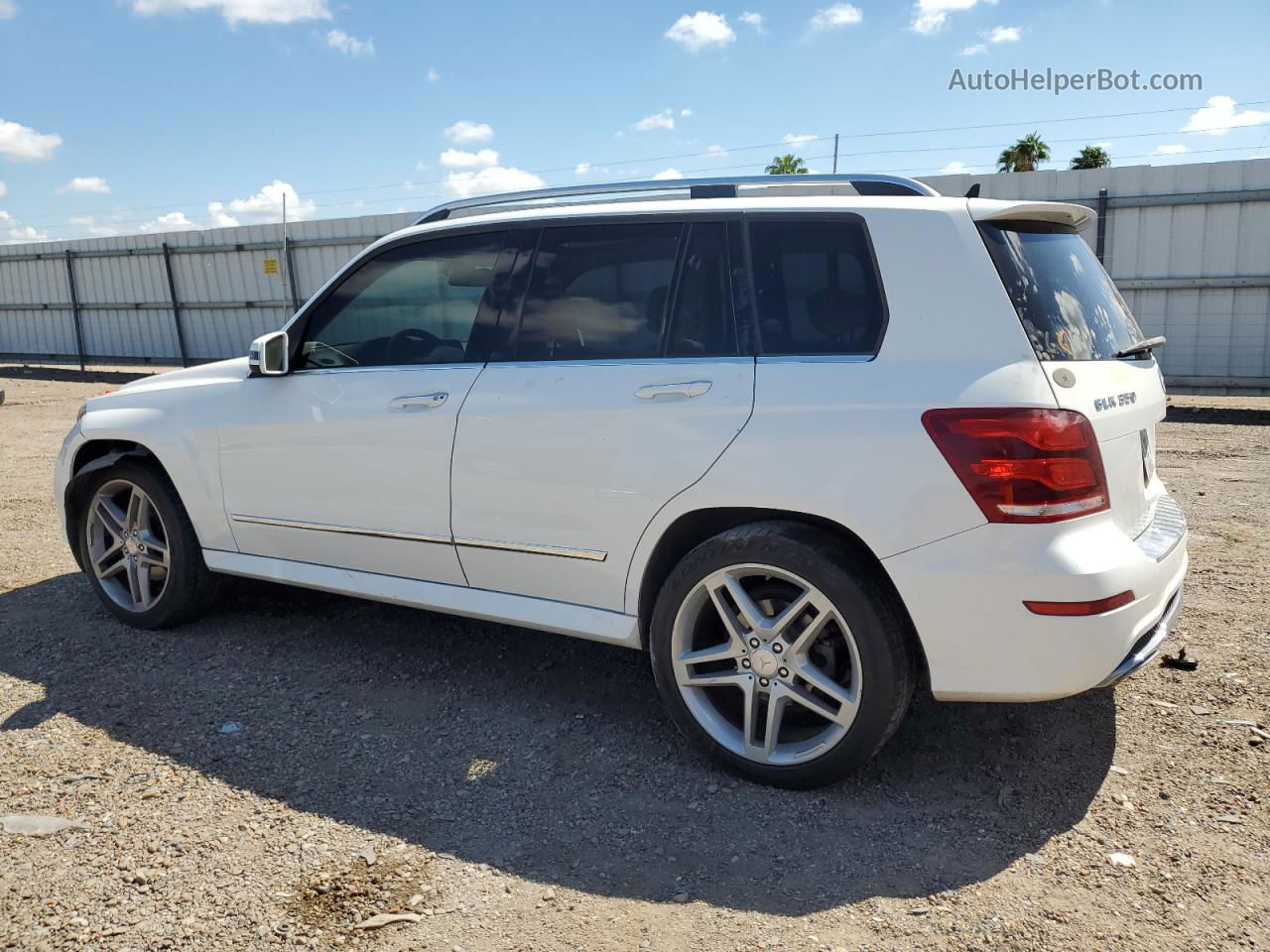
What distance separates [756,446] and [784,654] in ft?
2.07

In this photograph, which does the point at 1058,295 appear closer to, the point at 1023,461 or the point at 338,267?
the point at 1023,461

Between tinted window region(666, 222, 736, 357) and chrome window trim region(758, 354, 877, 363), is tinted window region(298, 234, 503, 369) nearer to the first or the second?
tinted window region(666, 222, 736, 357)

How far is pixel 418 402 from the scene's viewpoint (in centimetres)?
360

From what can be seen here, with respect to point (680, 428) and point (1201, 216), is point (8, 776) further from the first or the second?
point (1201, 216)

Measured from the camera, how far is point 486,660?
4.17 meters

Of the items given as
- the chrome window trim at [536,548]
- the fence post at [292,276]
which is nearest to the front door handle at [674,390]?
the chrome window trim at [536,548]

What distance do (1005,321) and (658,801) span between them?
1.73m

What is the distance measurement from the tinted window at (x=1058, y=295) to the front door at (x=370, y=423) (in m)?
1.79

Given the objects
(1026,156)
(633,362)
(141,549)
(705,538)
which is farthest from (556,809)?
(1026,156)

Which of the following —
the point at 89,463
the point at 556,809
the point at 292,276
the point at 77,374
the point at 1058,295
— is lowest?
the point at 556,809

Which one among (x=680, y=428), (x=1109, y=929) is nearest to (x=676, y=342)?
(x=680, y=428)

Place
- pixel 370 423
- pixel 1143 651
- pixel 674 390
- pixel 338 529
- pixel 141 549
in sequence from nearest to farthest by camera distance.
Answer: pixel 1143 651 < pixel 674 390 < pixel 370 423 < pixel 338 529 < pixel 141 549

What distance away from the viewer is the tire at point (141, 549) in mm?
4418

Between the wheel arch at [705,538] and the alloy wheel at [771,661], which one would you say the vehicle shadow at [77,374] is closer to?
the wheel arch at [705,538]
